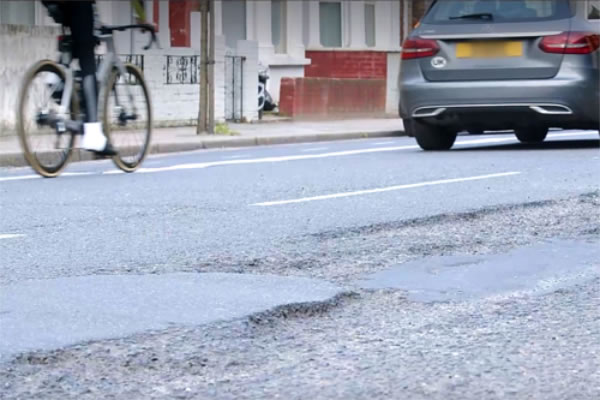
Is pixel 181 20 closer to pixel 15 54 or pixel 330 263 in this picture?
pixel 15 54

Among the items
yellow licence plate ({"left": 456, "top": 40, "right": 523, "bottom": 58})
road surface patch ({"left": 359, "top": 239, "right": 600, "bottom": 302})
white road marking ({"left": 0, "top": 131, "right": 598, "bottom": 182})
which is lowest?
white road marking ({"left": 0, "top": 131, "right": 598, "bottom": 182})

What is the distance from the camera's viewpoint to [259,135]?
69.5ft

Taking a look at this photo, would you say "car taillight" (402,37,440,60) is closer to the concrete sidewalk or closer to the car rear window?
the car rear window

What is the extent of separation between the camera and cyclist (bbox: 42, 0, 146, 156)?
9.64 m

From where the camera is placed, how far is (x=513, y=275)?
604 cm

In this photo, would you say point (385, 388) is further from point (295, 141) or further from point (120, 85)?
point (295, 141)

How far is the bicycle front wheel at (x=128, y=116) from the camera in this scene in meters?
10.6

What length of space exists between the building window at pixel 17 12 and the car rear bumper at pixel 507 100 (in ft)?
40.2

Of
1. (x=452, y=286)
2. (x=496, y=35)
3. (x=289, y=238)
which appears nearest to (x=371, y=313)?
(x=452, y=286)

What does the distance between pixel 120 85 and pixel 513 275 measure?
17.1ft

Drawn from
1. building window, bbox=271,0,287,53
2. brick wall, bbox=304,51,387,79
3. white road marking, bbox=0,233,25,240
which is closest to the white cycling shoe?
white road marking, bbox=0,233,25,240

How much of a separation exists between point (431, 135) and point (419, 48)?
0.85 meters

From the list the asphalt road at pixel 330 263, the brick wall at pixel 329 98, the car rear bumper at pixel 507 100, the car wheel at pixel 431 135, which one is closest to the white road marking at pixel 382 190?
the asphalt road at pixel 330 263

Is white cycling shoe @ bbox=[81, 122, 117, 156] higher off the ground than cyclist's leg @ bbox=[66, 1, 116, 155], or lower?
lower
